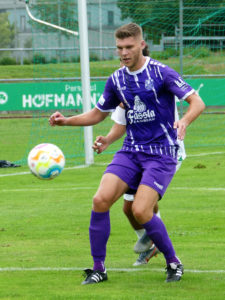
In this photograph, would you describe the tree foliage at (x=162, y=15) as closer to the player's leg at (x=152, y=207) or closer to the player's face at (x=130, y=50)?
the player's face at (x=130, y=50)

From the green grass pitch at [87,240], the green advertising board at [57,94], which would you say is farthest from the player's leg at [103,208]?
the green advertising board at [57,94]

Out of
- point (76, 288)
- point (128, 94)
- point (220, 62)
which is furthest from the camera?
point (220, 62)

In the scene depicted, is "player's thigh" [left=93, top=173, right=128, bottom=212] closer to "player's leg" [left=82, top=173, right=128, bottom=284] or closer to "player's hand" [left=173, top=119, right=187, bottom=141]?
"player's leg" [left=82, top=173, right=128, bottom=284]

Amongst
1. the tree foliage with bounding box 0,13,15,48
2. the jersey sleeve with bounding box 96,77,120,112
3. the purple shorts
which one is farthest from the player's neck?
the tree foliage with bounding box 0,13,15,48

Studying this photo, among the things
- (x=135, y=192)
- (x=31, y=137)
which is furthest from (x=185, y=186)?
(x=31, y=137)

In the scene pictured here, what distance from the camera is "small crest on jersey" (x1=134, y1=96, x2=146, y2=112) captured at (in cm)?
643

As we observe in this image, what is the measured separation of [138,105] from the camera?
21.2 feet

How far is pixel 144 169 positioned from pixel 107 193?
1.32 feet

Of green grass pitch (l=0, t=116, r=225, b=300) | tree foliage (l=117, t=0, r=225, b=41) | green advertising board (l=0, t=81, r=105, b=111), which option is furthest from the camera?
tree foliage (l=117, t=0, r=225, b=41)

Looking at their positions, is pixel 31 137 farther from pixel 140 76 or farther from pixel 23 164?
pixel 140 76

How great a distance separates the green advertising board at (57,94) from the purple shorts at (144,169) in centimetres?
1294

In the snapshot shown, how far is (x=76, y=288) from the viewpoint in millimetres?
6125

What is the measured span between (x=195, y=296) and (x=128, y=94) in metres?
1.81

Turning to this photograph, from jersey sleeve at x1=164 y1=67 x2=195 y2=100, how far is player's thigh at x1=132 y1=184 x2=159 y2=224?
0.80m
